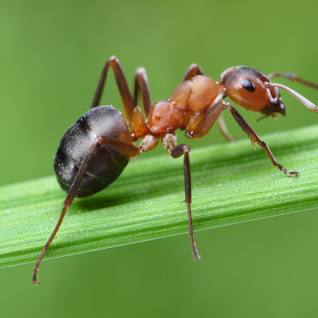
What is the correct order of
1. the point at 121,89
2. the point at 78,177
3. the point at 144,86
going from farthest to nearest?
the point at 144,86 < the point at 121,89 < the point at 78,177

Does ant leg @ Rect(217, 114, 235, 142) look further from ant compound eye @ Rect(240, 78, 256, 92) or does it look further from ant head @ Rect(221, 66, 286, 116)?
ant compound eye @ Rect(240, 78, 256, 92)

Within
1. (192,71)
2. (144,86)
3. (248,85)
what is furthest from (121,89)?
(248,85)

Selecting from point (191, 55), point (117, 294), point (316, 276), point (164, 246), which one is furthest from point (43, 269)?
point (191, 55)

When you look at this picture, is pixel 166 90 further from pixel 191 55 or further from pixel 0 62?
pixel 0 62

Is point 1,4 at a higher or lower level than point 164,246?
higher

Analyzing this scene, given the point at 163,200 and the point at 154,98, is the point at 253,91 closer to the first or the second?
the point at 163,200

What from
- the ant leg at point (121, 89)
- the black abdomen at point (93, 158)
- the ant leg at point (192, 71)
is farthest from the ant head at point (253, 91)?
the black abdomen at point (93, 158)

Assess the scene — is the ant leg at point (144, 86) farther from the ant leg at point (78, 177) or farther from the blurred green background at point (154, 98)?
the ant leg at point (78, 177)
